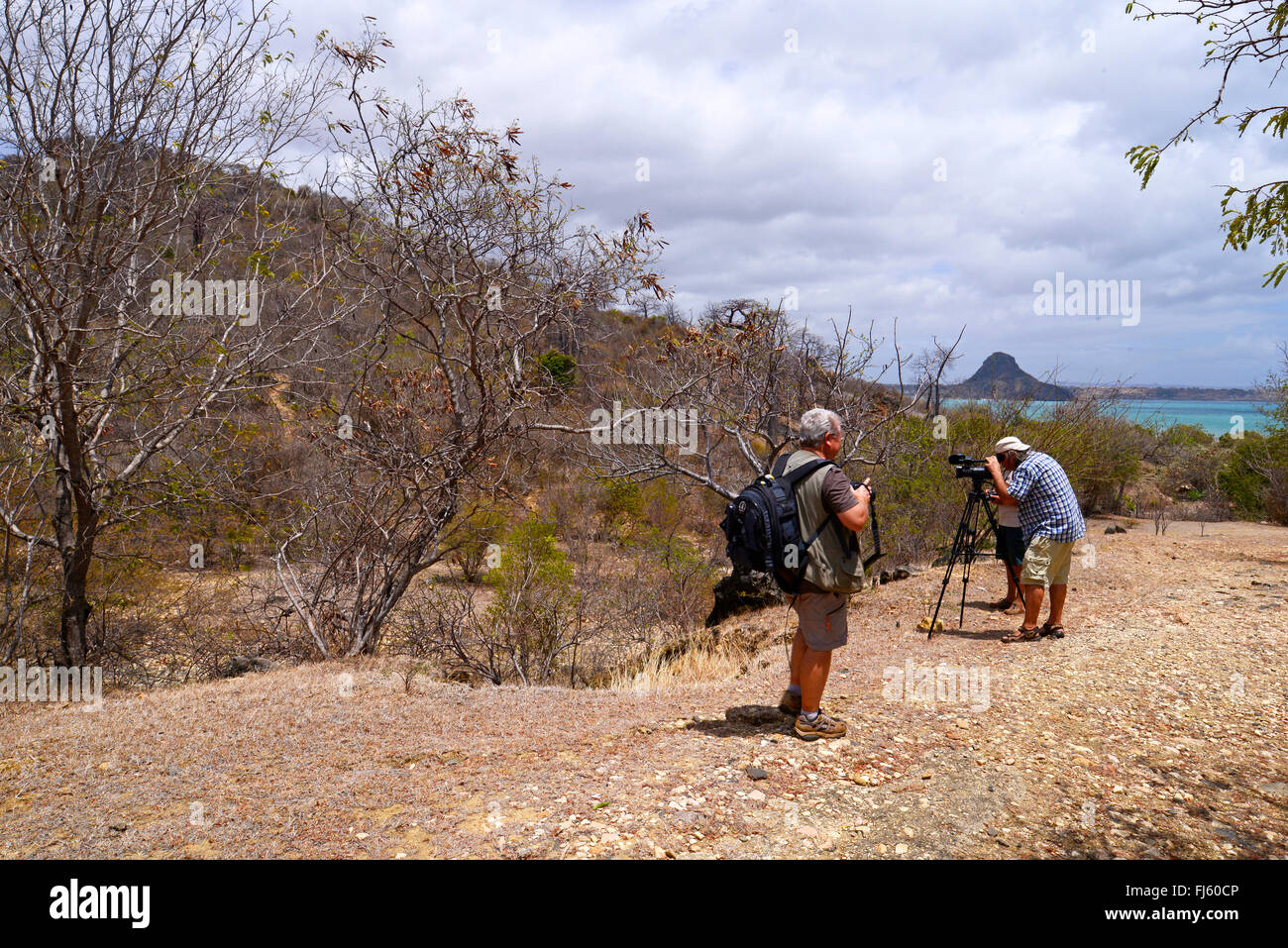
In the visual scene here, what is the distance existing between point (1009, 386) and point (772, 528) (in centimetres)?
1218

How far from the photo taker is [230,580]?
11117 mm

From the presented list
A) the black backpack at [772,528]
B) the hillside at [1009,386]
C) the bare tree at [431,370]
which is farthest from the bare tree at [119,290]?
the hillside at [1009,386]

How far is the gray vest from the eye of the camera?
3934mm

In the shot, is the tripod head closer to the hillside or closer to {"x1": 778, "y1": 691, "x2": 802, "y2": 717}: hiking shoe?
{"x1": 778, "y1": 691, "x2": 802, "y2": 717}: hiking shoe

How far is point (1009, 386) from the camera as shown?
1424 centimetres

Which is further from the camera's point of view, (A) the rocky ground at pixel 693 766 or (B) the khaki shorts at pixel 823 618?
(B) the khaki shorts at pixel 823 618

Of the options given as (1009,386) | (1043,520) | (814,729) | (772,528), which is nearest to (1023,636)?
(1043,520)

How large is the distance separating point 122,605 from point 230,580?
2.54 meters

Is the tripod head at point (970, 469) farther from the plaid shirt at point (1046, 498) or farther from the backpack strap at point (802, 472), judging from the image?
the backpack strap at point (802, 472)

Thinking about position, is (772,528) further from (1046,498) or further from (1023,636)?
(1023,636)

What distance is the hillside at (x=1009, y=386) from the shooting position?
45.2ft

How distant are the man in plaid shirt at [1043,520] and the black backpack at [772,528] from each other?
3.24m

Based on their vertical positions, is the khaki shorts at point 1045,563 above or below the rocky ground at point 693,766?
above

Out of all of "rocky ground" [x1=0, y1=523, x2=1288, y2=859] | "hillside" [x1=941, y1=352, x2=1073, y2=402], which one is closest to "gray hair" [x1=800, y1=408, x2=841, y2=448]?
"rocky ground" [x1=0, y1=523, x2=1288, y2=859]
